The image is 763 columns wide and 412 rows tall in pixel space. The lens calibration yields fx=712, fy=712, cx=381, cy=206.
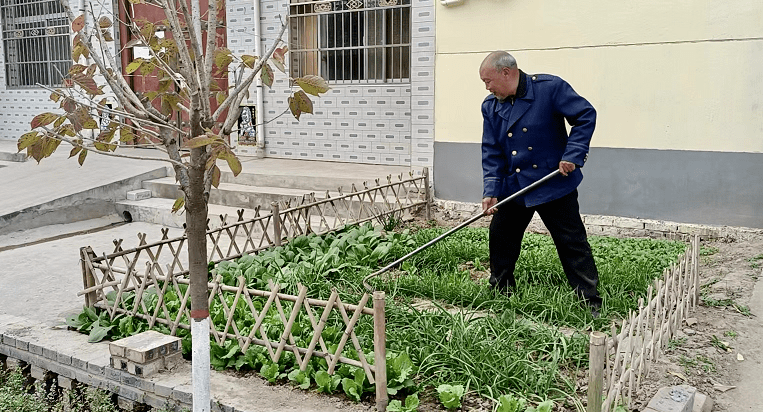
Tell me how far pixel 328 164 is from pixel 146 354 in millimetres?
6610

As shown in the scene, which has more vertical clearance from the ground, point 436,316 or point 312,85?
point 312,85

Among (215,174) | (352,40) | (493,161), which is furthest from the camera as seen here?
(352,40)

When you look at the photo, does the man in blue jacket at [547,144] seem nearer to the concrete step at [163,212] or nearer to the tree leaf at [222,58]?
the tree leaf at [222,58]

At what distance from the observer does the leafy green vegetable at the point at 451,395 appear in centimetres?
350

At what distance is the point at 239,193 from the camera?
895 centimetres

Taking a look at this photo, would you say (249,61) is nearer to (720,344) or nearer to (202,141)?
(202,141)

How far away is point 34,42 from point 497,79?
12.6 m

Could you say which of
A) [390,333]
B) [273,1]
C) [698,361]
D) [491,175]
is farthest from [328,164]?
[698,361]

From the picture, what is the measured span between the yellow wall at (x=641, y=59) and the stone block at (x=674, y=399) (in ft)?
13.7

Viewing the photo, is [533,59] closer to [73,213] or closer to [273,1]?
[273,1]

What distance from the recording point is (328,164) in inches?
412

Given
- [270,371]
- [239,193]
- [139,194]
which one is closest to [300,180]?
[239,193]

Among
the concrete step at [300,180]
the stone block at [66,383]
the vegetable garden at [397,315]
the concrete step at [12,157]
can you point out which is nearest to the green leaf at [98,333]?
the vegetable garden at [397,315]

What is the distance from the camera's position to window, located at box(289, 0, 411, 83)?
999 centimetres
